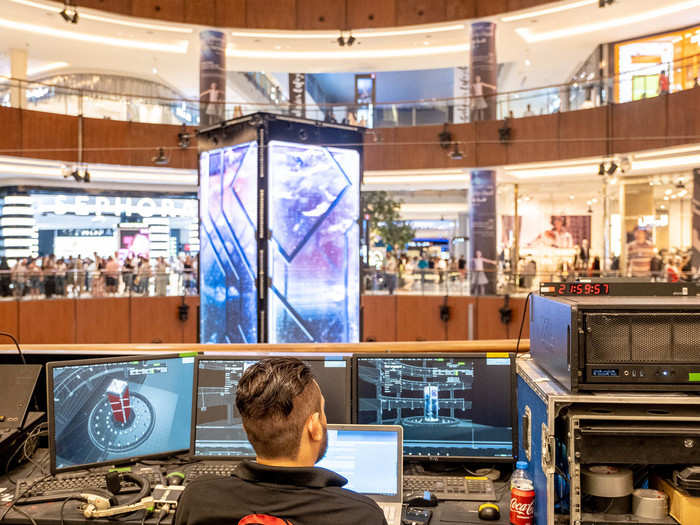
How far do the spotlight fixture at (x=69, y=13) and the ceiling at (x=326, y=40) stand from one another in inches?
16.2

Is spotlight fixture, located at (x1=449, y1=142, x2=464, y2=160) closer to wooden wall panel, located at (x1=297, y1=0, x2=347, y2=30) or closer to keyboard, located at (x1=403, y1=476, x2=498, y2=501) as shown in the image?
wooden wall panel, located at (x1=297, y1=0, x2=347, y2=30)

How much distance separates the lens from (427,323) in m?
13.4

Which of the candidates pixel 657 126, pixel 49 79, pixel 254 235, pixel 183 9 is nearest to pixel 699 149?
pixel 657 126

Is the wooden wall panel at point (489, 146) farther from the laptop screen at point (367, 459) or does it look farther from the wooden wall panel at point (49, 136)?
the laptop screen at point (367, 459)

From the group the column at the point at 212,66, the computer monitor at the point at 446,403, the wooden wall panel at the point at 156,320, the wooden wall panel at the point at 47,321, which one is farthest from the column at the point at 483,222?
the computer monitor at the point at 446,403

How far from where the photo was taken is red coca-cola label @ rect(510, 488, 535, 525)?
2180 millimetres

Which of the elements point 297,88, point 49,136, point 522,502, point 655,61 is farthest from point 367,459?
point 297,88

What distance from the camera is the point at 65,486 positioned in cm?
252

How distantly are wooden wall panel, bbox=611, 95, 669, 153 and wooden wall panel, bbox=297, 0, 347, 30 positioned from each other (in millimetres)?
6392

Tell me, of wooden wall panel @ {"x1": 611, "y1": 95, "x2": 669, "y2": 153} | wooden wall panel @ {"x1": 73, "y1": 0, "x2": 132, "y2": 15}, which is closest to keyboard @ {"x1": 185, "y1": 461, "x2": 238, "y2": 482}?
wooden wall panel @ {"x1": 611, "y1": 95, "x2": 669, "y2": 153}

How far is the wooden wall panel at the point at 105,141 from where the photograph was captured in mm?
14234

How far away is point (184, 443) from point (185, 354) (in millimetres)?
382

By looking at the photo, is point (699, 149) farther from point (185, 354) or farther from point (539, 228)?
point (185, 354)

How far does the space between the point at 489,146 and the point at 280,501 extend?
1375 centimetres
